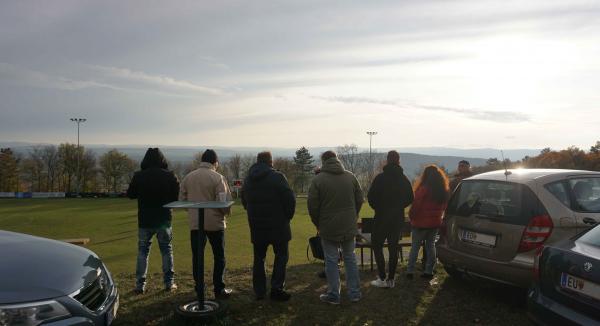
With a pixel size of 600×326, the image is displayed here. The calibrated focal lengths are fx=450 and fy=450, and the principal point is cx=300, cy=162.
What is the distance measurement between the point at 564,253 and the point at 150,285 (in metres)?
5.40

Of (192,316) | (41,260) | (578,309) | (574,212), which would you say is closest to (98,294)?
(41,260)

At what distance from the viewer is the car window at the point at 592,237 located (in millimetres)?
3641

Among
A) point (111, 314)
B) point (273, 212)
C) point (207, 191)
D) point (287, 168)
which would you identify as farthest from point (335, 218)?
point (287, 168)

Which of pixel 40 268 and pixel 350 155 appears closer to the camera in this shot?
pixel 40 268

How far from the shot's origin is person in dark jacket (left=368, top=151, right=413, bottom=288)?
250 inches

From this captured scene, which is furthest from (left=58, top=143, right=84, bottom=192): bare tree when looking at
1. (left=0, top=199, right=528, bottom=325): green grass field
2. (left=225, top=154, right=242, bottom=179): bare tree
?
(left=0, top=199, right=528, bottom=325): green grass field

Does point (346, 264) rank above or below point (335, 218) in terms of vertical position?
below

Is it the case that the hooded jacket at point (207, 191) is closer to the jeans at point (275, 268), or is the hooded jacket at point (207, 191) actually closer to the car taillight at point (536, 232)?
the jeans at point (275, 268)

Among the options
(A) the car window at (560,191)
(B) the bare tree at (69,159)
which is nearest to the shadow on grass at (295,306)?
(A) the car window at (560,191)

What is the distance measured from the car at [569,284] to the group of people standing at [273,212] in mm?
2282

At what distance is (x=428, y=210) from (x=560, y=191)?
72.9 inches

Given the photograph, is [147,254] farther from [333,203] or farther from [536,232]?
[536,232]

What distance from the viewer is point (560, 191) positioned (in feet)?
17.4

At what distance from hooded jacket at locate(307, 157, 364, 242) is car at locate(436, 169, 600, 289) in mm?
1516
